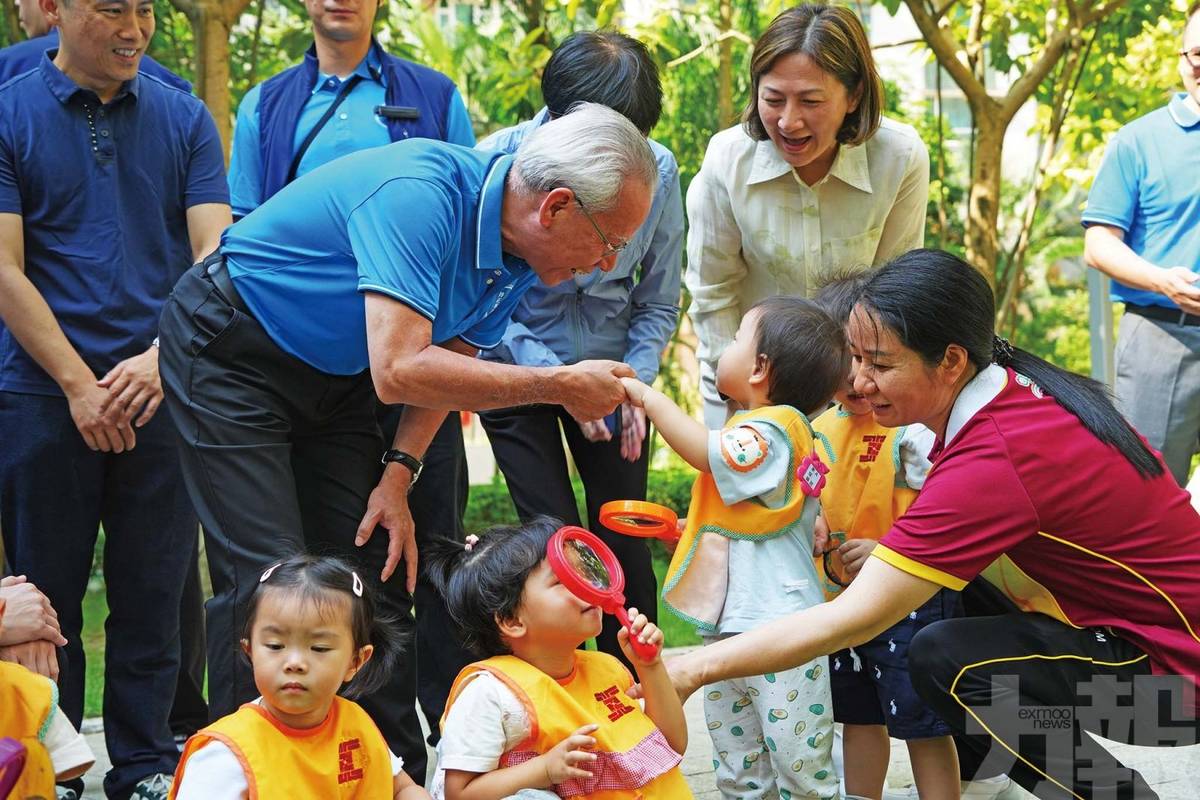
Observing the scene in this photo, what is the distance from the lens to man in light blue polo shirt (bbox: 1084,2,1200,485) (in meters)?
4.79

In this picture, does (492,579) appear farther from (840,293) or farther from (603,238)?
(840,293)

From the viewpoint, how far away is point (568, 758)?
2.74 metres

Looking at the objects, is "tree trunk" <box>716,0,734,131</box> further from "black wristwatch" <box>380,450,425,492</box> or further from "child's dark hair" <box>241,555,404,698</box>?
"child's dark hair" <box>241,555,404,698</box>

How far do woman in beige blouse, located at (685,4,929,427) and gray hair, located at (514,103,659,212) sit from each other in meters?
0.96

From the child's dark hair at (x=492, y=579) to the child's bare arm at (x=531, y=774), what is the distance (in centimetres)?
30

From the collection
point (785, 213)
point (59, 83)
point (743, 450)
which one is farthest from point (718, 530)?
point (59, 83)

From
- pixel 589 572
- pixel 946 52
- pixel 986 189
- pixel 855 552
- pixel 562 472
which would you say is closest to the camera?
pixel 589 572

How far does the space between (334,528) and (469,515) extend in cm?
534

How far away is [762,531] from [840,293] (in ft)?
2.24

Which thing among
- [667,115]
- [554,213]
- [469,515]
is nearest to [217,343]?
[554,213]

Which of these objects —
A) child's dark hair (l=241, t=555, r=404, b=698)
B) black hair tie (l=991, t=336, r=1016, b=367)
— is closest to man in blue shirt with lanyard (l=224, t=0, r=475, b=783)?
child's dark hair (l=241, t=555, r=404, b=698)

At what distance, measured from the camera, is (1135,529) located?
288 centimetres

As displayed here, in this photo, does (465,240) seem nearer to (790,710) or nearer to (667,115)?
(790,710)

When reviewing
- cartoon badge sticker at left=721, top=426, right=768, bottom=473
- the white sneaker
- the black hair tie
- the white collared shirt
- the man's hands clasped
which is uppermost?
the white collared shirt
